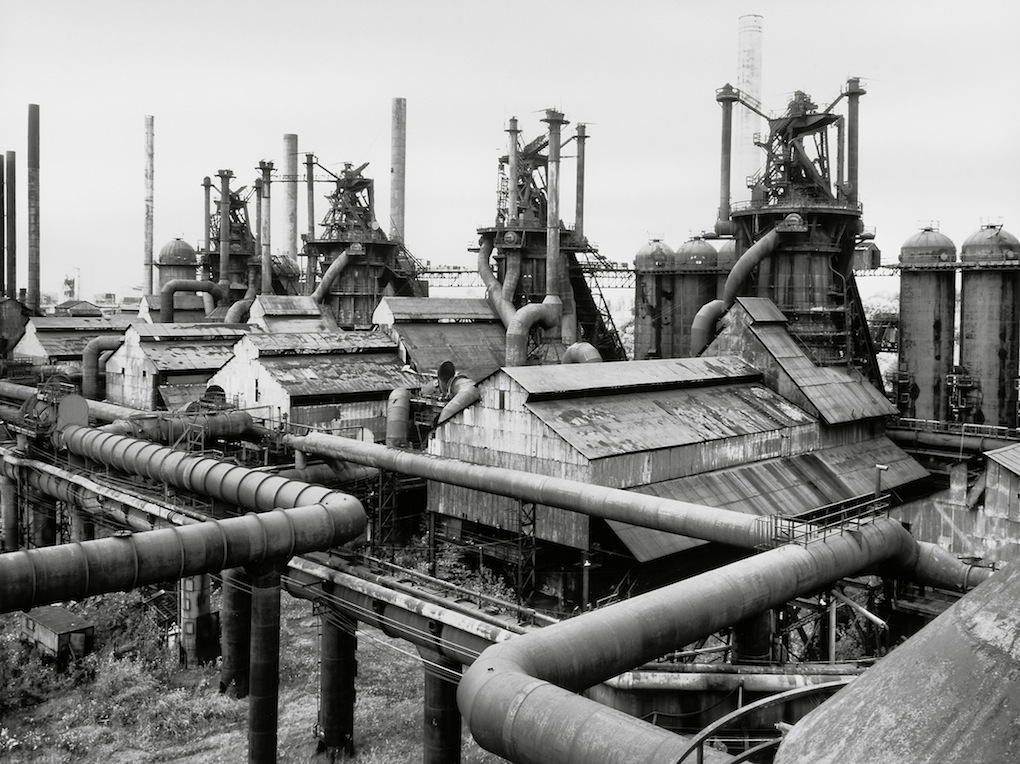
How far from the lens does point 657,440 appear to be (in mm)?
25453

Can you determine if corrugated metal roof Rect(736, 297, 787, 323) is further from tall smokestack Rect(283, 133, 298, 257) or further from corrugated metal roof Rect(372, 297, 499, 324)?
tall smokestack Rect(283, 133, 298, 257)

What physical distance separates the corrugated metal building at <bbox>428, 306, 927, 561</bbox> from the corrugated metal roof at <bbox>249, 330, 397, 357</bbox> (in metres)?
11.5

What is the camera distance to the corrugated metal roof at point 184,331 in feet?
138

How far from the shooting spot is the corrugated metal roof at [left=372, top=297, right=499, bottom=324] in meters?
44.3

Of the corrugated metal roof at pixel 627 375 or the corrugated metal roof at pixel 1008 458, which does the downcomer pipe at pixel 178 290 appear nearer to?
the corrugated metal roof at pixel 627 375

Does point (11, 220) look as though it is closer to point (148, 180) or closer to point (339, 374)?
point (148, 180)

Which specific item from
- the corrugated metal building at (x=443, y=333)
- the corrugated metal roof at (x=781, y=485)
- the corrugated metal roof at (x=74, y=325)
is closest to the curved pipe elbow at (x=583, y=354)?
the corrugated metal building at (x=443, y=333)

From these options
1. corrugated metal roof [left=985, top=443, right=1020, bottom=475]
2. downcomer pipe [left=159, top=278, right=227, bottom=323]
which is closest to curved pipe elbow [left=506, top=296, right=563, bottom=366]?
corrugated metal roof [left=985, top=443, right=1020, bottom=475]

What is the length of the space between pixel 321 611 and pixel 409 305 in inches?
1068

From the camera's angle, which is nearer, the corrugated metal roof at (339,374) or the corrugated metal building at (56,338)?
the corrugated metal roof at (339,374)

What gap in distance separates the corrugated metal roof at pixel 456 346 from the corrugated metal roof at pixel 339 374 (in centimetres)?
160

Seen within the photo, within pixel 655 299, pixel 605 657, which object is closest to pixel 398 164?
pixel 655 299

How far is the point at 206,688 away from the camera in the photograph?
22672mm

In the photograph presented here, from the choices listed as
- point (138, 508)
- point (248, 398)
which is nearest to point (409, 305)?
point (248, 398)
